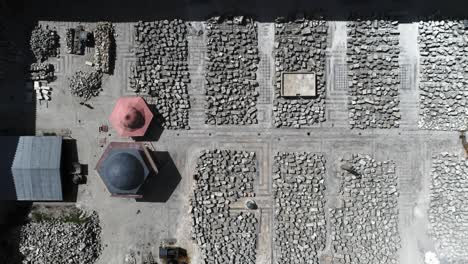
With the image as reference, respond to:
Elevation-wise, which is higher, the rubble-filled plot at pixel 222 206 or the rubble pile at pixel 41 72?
the rubble pile at pixel 41 72

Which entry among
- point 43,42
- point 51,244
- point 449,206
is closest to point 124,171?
point 51,244

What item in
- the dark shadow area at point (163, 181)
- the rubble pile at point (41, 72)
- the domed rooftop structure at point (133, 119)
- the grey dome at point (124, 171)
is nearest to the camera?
the grey dome at point (124, 171)

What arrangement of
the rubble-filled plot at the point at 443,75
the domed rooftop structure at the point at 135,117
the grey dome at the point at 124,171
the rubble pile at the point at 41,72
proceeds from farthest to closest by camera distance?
the rubble pile at the point at 41,72 → the rubble-filled plot at the point at 443,75 → the domed rooftop structure at the point at 135,117 → the grey dome at the point at 124,171

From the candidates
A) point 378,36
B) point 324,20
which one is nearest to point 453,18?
point 378,36

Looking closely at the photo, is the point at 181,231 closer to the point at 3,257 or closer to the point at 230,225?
the point at 230,225

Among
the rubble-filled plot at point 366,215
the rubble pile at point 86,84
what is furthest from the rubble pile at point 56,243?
the rubble-filled plot at point 366,215

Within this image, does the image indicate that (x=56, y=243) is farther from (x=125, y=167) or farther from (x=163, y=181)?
(x=163, y=181)

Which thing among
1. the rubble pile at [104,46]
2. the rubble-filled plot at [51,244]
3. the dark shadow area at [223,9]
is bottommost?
the rubble-filled plot at [51,244]

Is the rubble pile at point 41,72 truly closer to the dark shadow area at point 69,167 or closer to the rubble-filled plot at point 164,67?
the dark shadow area at point 69,167

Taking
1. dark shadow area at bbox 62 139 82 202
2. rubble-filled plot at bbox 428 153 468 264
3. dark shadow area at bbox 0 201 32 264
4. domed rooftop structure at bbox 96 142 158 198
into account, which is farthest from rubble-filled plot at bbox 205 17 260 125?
dark shadow area at bbox 0 201 32 264
